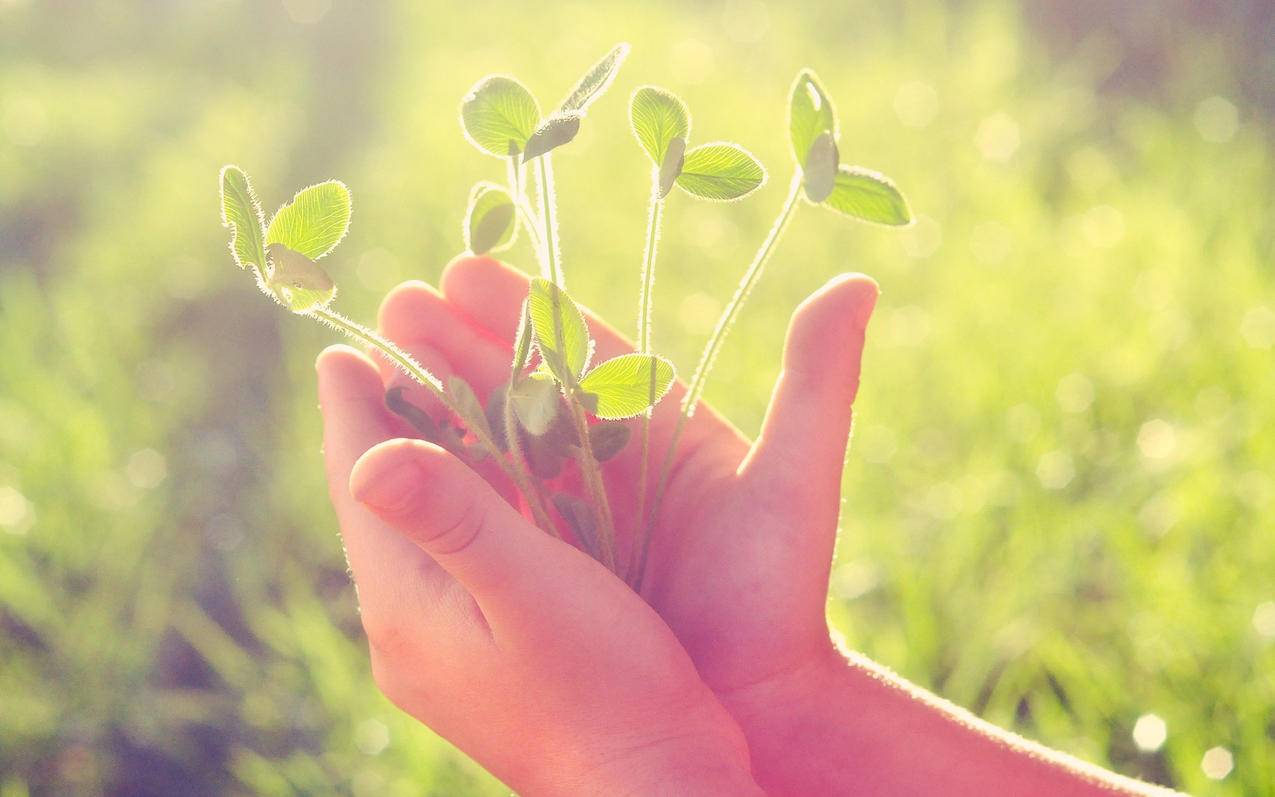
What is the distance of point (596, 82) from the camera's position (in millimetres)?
962

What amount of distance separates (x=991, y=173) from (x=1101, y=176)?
0.28 meters

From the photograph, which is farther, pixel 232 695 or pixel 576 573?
pixel 232 695

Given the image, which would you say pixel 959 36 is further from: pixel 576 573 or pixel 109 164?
pixel 576 573

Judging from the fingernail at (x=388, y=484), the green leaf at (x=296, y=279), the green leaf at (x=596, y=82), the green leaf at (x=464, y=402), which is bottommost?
the green leaf at (x=464, y=402)

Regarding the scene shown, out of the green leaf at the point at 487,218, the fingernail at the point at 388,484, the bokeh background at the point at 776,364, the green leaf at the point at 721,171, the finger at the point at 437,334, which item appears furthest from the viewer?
the bokeh background at the point at 776,364

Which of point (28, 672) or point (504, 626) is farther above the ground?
point (504, 626)

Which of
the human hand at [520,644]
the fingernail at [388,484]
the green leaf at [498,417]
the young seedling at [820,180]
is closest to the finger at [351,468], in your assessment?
the human hand at [520,644]

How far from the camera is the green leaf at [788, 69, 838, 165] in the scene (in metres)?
1.00

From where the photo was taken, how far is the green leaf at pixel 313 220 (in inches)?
36.0

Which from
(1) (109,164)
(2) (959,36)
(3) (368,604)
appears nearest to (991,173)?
(2) (959,36)

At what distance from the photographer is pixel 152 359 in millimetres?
2826

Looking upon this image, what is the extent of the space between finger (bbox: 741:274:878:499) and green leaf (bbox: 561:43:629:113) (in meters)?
0.33

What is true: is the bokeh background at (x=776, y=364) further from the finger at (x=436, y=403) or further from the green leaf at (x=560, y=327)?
the green leaf at (x=560, y=327)

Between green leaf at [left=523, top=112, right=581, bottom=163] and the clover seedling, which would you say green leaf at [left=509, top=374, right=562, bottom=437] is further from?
green leaf at [left=523, top=112, right=581, bottom=163]
